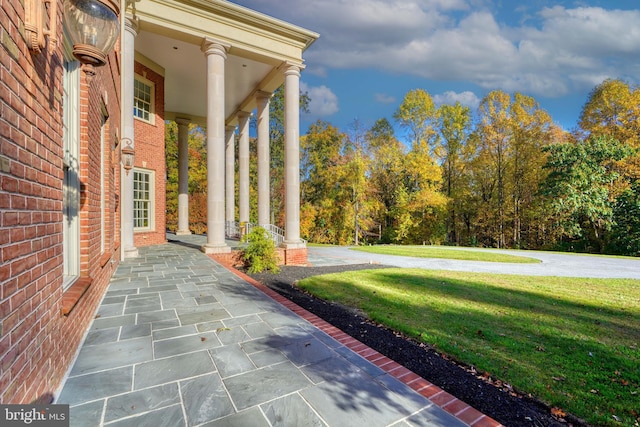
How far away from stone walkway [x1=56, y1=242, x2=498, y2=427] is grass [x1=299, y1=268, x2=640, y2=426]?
1.09 m

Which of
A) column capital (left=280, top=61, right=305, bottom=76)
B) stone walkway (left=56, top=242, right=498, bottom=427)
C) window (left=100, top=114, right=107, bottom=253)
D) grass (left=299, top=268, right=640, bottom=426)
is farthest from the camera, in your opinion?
column capital (left=280, top=61, right=305, bottom=76)

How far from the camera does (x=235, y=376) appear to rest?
8.46ft

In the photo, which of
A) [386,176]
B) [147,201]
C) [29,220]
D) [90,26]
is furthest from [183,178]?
[386,176]

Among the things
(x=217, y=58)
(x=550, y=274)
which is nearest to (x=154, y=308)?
(x=217, y=58)

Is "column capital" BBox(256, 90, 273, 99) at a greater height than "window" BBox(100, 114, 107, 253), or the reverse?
"column capital" BBox(256, 90, 273, 99)

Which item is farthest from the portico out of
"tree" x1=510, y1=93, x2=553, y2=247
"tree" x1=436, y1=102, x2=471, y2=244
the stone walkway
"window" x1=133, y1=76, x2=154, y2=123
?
"tree" x1=510, y1=93, x2=553, y2=247

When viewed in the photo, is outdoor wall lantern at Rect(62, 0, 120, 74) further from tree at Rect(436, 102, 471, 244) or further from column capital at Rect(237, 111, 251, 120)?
tree at Rect(436, 102, 471, 244)

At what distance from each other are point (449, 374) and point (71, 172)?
175 inches

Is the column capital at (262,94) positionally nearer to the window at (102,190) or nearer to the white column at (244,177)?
the white column at (244,177)

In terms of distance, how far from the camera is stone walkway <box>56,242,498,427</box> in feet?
6.87

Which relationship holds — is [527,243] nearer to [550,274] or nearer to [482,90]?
[482,90]

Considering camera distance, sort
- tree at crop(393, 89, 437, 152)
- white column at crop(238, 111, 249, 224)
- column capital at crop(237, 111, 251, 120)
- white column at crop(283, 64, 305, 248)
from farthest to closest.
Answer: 1. tree at crop(393, 89, 437, 152)
2. column capital at crop(237, 111, 251, 120)
3. white column at crop(238, 111, 249, 224)
4. white column at crop(283, 64, 305, 248)

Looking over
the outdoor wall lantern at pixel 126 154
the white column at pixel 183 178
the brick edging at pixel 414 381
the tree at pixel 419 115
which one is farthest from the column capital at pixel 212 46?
Answer: the tree at pixel 419 115

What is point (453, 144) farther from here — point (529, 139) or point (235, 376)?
point (235, 376)
